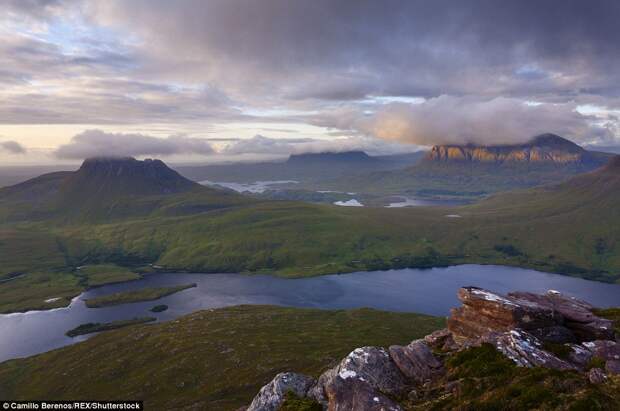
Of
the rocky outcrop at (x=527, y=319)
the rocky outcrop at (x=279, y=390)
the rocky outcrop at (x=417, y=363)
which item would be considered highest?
the rocky outcrop at (x=527, y=319)

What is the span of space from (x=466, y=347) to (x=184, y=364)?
463 ft

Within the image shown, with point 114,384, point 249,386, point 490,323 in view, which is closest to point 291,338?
point 249,386

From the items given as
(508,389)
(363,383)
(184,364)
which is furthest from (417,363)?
(184,364)

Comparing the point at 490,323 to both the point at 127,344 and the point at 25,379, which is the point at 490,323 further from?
the point at 25,379

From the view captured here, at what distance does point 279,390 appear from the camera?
4397 cm

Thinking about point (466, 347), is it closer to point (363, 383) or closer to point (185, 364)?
point (363, 383)

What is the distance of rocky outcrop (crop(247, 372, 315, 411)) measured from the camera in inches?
1686

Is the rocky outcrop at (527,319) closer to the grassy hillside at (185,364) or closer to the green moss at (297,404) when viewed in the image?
the green moss at (297,404)

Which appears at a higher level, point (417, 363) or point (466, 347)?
point (466, 347)

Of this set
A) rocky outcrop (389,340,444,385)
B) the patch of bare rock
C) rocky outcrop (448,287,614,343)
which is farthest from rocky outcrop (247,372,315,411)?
rocky outcrop (448,287,614,343)

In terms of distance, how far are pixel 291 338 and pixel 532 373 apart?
157 m

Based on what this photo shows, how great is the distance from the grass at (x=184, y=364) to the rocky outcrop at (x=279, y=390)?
70891mm

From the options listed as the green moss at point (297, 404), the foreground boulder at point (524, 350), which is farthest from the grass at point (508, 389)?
the green moss at point (297, 404)

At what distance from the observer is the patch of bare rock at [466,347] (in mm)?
38062
